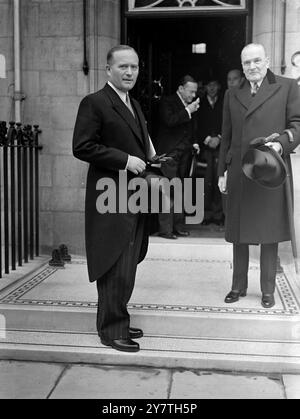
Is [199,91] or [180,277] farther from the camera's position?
[199,91]

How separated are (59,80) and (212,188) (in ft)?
8.25

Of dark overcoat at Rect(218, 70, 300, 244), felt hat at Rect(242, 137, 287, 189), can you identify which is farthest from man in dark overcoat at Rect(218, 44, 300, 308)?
felt hat at Rect(242, 137, 287, 189)

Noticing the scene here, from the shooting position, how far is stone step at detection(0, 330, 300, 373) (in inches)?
165

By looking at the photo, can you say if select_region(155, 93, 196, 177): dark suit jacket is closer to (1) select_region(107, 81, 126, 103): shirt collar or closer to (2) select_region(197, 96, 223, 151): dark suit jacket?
(2) select_region(197, 96, 223, 151): dark suit jacket

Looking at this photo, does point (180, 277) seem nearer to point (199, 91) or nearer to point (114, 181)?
point (114, 181)

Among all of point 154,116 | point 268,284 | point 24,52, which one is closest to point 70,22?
point 24,52

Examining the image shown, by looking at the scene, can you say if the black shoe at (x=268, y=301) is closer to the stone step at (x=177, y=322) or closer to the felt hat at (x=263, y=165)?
the stone step at (x=177, y=322)

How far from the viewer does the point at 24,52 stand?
6.61m

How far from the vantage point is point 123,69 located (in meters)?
4.18

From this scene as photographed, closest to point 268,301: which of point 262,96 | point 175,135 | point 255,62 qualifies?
point 262,96

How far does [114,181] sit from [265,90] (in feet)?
4.58
